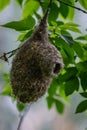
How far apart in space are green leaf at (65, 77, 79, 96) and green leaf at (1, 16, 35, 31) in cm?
27

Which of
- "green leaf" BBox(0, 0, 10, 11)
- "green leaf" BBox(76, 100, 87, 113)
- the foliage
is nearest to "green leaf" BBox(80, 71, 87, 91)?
the foliage

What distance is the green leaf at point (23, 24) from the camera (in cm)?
142

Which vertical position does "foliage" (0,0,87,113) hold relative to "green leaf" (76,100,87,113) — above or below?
above

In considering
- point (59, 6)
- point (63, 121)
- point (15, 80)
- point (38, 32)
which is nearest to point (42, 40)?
point (38, 32)

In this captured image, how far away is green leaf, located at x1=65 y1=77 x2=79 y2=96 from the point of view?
5.31 ft

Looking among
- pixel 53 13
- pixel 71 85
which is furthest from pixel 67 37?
pixel 71 85

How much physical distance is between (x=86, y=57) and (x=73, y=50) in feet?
0.35

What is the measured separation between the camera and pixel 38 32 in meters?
1.35

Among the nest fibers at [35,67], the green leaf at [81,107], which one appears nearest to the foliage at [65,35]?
the green leaf at [81,107]

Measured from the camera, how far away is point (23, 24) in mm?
1472

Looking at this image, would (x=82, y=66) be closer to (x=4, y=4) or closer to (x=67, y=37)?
(x=67, y=37)

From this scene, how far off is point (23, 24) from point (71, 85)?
32 centimetres

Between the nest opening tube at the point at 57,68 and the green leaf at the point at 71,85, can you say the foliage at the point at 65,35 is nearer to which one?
the green leaf at the point at 71,85

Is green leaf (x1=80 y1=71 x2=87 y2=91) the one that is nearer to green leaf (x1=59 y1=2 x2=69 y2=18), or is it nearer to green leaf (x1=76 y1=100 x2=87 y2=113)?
green leaf (x1=76 y1=100 x2=87 y2=113)
